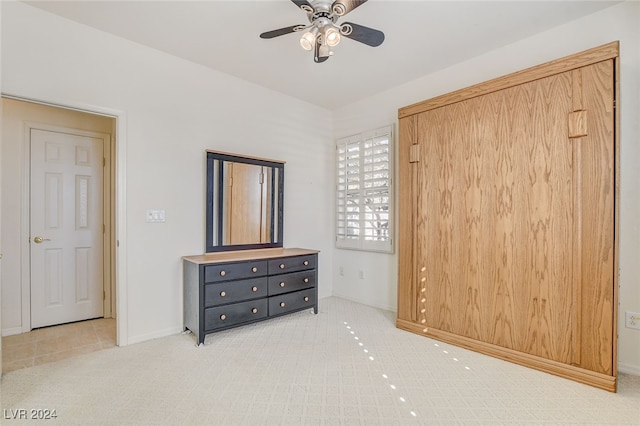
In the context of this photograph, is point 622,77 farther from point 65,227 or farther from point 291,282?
point 65,227

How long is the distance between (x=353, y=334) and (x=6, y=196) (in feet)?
11.8

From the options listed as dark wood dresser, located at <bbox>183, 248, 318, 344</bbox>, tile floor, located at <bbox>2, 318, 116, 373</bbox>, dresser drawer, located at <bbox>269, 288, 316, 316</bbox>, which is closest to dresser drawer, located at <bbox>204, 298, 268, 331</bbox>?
dark wood dresser, located at <bbox>183, 248, 318, 344</bbox>

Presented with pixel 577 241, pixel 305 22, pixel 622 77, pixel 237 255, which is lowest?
pixel 237 255

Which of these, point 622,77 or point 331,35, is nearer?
point 331,35

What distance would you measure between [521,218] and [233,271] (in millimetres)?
2517

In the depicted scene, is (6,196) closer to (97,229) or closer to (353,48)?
(97,229)

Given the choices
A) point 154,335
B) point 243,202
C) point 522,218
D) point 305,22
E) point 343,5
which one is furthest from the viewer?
point 243,202

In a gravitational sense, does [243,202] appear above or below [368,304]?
above

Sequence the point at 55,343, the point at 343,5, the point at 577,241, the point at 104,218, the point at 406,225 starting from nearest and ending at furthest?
1. the point at 343,5
2. the point at 577,241
3. the point at 55,343
4. the point at 406,225
5. the point at 104,218

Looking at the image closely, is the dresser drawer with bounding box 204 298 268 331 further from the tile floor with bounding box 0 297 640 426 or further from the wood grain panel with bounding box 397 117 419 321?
the wood grain panel with bounding box 397 117 419 321

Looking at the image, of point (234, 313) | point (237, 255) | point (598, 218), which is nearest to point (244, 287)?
point (234, 313)

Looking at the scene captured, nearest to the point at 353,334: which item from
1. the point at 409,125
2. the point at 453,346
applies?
the point at 453,346

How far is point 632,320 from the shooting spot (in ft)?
7.45

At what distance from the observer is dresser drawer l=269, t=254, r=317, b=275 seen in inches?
128
